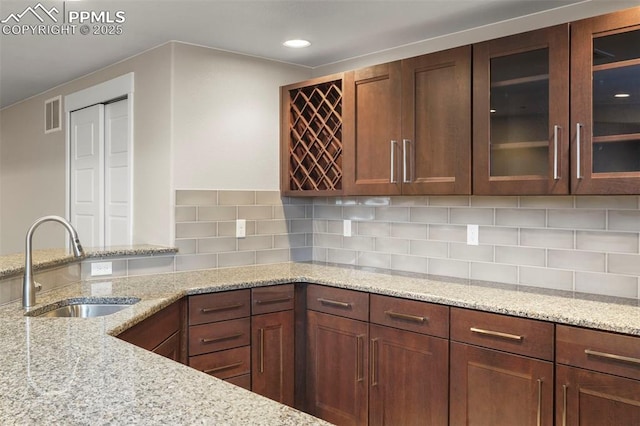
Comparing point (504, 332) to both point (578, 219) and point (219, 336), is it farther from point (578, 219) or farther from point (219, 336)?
point (219, 336)

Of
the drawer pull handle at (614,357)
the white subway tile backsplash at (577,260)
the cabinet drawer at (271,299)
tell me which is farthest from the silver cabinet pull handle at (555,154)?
the cabinet drawer at (271,299)

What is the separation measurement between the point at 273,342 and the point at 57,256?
121cm

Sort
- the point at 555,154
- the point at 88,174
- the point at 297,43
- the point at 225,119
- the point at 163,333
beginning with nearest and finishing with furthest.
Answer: the point at 555,154 < the point at 163,333 < the point at 297,43 < the point at 225,119 < the point at 88,174

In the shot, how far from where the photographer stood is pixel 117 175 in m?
3.86

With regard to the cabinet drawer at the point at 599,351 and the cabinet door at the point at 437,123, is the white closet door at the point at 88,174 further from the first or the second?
the cabinet drawer at the point at 599,351

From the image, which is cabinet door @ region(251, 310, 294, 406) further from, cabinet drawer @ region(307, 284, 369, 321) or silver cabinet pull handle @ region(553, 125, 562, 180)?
silver cabinet pull handle @ region(553, 125, 562, 180)

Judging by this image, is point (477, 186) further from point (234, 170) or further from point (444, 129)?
point (234, 170)

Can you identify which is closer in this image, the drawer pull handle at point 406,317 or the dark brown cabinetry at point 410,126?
the drawer pull handle at point 406,317

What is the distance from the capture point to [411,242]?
3.27 meters

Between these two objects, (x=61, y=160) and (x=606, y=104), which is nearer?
(x=606, y=104)

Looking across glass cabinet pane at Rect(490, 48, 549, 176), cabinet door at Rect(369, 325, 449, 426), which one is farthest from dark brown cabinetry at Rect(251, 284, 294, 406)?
glass cabinet pane at Rect(490, 48, 549, 176)

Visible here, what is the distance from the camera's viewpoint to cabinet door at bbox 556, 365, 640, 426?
1.90 m

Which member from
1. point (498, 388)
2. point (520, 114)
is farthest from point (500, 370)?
point (520, 114)

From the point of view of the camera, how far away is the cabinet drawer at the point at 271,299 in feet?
9.57
